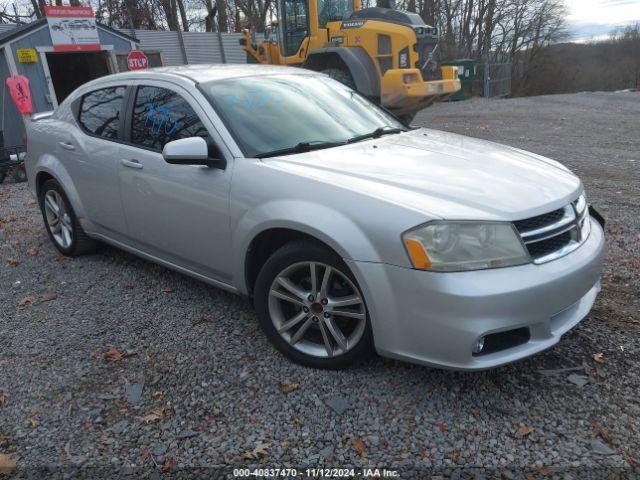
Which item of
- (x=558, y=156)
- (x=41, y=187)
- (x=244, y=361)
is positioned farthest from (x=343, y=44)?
(x=244, y=361)

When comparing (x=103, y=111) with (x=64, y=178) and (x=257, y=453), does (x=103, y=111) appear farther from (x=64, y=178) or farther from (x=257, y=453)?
(x=257, y=453)

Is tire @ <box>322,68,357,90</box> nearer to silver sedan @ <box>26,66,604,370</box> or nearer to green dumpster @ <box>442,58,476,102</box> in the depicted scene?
silver sedan @ <box>26,66,604,370</box>

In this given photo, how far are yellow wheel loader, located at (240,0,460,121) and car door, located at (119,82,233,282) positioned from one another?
315 inches

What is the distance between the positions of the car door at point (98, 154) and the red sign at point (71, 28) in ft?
33.0

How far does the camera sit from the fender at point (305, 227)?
2.58 m

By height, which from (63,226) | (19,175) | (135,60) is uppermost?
(135,60)

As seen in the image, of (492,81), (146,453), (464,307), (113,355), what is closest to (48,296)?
(113,355)

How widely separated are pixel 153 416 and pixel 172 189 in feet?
4.80

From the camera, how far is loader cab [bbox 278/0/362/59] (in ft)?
39.2

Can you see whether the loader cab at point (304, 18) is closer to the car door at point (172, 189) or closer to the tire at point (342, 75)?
the tire at point (342, 75)

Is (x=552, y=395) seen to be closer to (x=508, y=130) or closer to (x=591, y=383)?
(x=591, y=383)

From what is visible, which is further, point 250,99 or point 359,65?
point 359,65

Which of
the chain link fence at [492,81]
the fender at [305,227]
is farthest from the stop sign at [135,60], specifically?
the chain link fence at [492,81]

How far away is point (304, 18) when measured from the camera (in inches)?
484
